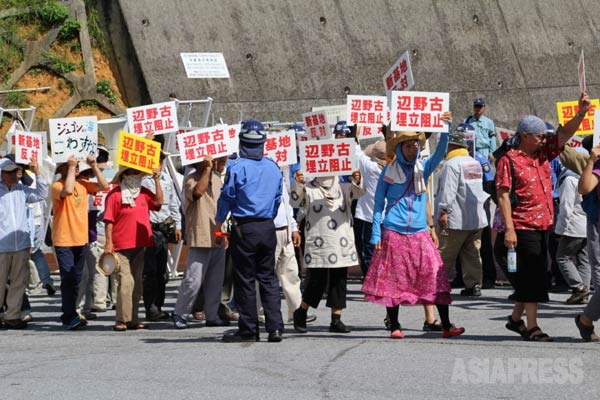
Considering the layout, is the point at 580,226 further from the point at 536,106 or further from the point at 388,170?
the point at 536,106

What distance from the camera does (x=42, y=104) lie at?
23.7 m

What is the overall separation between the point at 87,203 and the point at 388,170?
344cm

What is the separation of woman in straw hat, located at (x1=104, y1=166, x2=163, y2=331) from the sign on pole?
9.25m

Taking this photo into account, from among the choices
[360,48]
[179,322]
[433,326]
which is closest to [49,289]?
[179,322]

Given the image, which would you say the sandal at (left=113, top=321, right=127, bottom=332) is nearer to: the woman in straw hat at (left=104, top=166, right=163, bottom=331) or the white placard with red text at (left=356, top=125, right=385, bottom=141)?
the woman in straw hat at (left=104, top=166, right=163, bottom=331)

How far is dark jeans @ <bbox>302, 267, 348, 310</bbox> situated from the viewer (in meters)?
11.2

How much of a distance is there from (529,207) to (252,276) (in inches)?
93.7

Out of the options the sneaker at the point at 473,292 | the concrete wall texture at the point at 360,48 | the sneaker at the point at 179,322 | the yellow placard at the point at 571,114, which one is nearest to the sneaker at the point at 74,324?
the sneaker at the point at 179,322

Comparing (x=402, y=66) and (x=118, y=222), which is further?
(x=402, y=66)

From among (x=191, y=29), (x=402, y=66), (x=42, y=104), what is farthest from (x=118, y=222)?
(x=191, y=29)

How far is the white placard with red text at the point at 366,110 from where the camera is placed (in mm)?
14219

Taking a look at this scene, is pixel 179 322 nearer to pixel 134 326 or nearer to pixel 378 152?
pixel 134 326

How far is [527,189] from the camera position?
1000cm

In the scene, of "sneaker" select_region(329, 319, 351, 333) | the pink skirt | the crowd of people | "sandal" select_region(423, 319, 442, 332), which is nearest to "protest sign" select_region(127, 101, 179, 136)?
Result: the crowd of people
